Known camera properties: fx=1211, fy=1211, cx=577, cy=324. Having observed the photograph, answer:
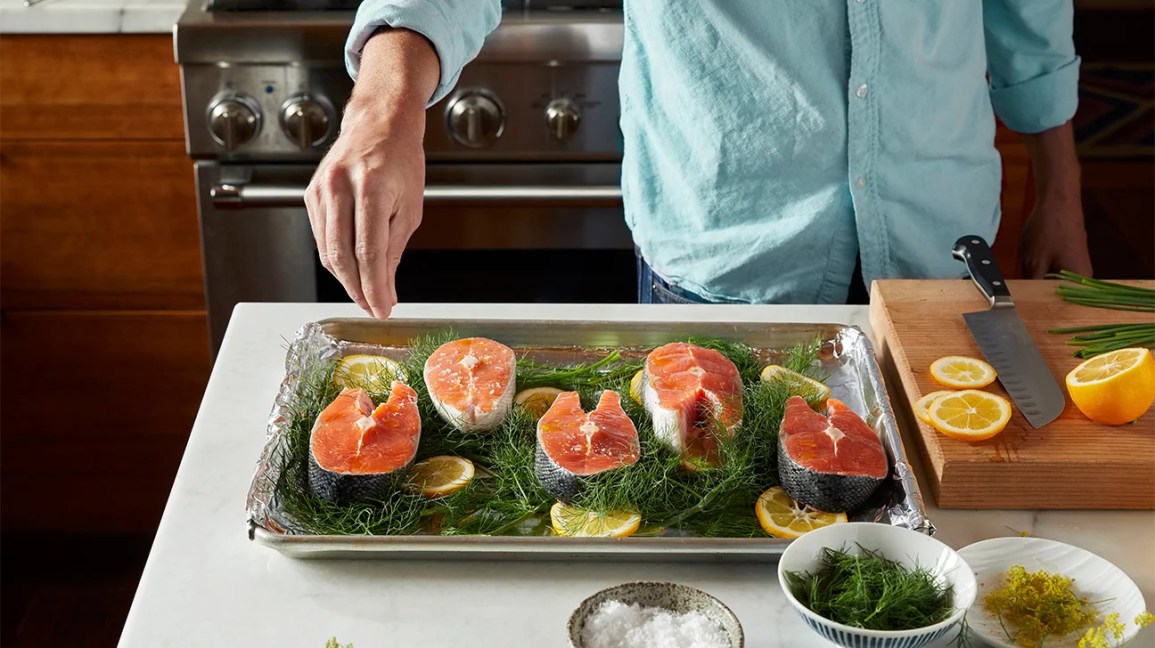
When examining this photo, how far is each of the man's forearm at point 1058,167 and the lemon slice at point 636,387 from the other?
727 millimetres

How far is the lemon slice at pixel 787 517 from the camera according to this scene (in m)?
0.99

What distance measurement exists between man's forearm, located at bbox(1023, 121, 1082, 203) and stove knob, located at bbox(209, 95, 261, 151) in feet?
4.05

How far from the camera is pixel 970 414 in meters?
1.09

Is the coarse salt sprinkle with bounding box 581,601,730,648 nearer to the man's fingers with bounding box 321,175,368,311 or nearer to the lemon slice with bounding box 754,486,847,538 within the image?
the lemon slice with bounding box 754,486,847,538

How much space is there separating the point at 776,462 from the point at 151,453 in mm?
1657

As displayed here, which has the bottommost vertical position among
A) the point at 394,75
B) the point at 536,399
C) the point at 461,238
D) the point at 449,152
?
the point at 461,238

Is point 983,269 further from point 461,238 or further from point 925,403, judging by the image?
point 461,238

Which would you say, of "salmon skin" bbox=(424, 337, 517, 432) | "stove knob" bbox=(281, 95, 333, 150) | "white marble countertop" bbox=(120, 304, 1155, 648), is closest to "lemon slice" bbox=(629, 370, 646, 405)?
"salmon skin" bbox=(424, 337, 517, 432)

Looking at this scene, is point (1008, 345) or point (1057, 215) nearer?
point (1008, 345)

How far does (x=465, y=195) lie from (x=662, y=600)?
1.29 meters

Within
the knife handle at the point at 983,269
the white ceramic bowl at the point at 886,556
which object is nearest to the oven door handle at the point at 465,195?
the knife handle at the point at 983,269

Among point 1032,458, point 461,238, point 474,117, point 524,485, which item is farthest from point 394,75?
point 461,238

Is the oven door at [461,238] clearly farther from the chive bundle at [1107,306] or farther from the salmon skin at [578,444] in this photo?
the salmon skin at [578,444]

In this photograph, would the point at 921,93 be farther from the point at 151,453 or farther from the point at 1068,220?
the point at 151,453
